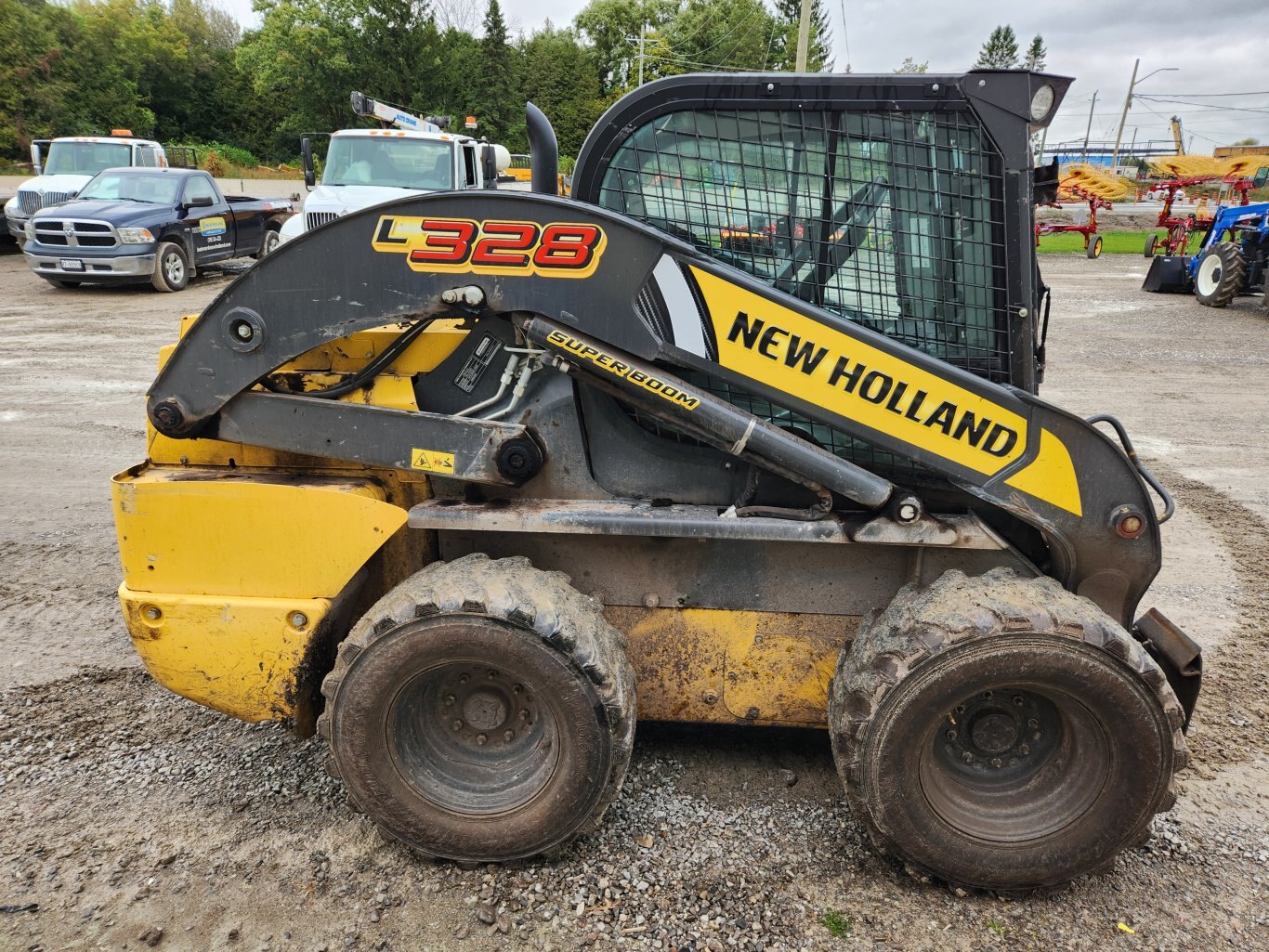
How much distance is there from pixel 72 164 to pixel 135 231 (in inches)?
166

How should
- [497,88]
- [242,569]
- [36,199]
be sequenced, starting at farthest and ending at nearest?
[497,88], [36,199], [242,569]

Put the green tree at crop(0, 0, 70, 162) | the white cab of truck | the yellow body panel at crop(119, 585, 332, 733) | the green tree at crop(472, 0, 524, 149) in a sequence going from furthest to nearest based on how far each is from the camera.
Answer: the green tree at crop(472, 0, 524, 149)
the green tree at crop(0, 0, 70, 162)
the white cab of truck
the yellow body panel at crop(119, 585, 332, 733)

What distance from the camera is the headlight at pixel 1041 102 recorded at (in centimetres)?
266

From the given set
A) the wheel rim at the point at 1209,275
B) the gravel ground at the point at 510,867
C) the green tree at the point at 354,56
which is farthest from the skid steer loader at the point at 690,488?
the green tree at the point at 354,56

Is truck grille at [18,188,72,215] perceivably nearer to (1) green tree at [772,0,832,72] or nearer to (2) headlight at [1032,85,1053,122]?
(2) headlight at [1032,85,1053,122]

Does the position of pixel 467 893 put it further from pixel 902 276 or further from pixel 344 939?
pixel 902 276

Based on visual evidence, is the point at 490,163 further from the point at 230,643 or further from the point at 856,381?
the point at 856,381

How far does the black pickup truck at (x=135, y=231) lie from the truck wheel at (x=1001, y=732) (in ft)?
46.9

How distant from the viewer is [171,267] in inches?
568

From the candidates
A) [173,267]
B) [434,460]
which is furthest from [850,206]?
[173,267]

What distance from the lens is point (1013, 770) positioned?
288 cm

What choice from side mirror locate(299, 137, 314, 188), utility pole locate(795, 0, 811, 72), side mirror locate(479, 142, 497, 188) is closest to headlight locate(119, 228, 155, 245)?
side mirror locate(299, 137, 314, 188)

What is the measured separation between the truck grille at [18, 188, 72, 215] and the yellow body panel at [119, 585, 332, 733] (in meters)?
15.9

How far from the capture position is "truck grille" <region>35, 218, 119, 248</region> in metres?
13.4
